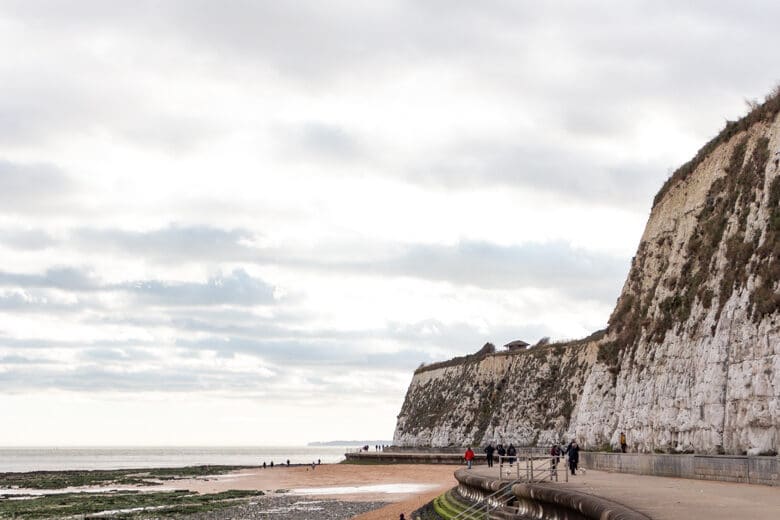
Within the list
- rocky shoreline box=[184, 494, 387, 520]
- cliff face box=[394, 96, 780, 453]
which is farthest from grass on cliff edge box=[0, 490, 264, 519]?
cliff face box=[394, 96, 780, 453]

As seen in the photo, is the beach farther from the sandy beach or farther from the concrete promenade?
the concrete promenade

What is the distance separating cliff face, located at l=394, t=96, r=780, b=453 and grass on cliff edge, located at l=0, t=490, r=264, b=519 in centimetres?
2187

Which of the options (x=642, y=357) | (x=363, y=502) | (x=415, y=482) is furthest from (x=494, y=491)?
(x=415, y=482)

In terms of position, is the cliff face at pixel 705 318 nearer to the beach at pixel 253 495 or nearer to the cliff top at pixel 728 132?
the cliff top at pixel 728 132

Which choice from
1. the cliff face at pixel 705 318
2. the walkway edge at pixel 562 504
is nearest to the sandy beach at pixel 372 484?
the cliff face at pixel 705 318

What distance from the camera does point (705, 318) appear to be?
116ft

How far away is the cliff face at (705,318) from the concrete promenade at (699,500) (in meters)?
5.72

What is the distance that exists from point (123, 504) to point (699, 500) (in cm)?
4144

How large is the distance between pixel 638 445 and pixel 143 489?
136ft

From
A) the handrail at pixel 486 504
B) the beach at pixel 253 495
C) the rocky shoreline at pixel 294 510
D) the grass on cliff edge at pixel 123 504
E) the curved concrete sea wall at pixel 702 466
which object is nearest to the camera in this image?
the curved concrete sea wall at pixel 702 466

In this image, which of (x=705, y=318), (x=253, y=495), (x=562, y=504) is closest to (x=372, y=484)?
(x=253, y=495)

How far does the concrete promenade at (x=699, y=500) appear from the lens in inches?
538

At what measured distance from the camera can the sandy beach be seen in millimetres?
46238

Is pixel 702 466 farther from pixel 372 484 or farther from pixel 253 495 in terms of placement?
pixel 372 484
